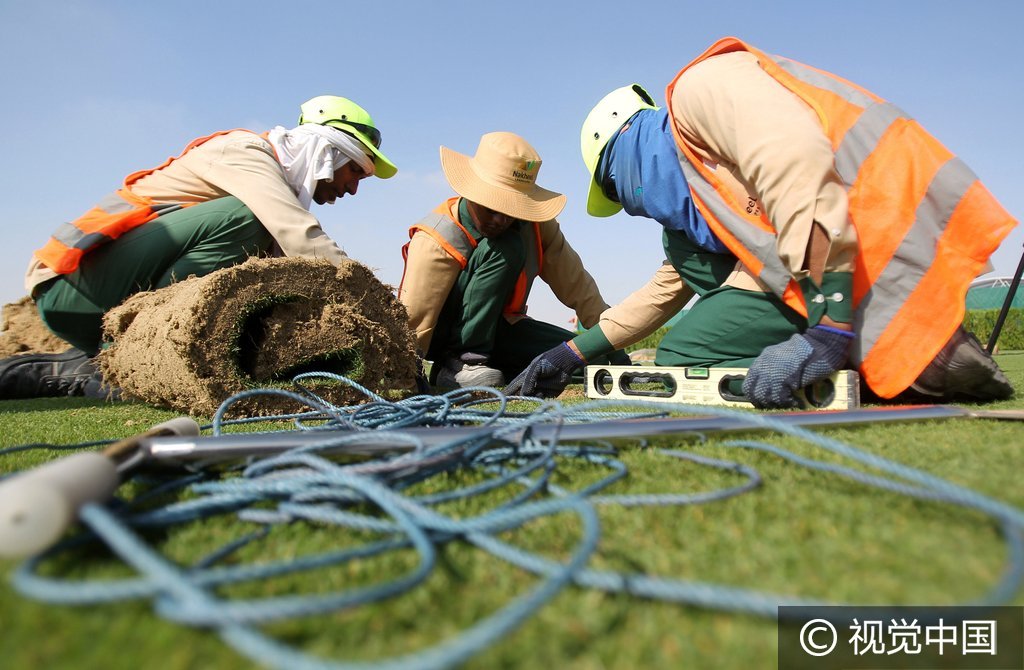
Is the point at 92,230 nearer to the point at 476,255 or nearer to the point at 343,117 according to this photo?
the point at 343,117

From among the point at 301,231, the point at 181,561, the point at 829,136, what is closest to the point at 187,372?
the point at 301,231

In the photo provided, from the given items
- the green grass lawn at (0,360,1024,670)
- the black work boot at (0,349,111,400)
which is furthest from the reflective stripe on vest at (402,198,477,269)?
the green grass lawn at (0,360,1024,670)

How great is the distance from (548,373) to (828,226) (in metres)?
1.28

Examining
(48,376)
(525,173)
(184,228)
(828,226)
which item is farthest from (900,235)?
(48,376)

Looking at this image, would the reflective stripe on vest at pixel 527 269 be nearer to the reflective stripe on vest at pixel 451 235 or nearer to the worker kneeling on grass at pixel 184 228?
the reflective stripe on vest at pixel 451 235

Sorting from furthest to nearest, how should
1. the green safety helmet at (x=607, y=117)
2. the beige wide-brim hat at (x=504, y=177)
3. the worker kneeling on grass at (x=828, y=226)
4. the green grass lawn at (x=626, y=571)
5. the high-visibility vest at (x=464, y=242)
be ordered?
1. the high-visibility vest at (x=464, y=242)
2. the beige wide-brim hat at (x=504, y=177)
3. the green safety helmet at (x=607, y=117)
4. the worker kneeling on grass at (x=828, y=226)
5. the green grass lawn at (x=626, y=571)

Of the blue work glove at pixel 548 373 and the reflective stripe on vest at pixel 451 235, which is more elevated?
the reflective stripe on vest at pixel 451 235

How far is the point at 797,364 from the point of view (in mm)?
1905

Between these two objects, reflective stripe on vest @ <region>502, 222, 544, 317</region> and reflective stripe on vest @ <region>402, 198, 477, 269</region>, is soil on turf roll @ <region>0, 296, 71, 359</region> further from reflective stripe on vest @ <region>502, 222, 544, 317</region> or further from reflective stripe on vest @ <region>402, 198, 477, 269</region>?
reflective stripe on vest @ <region>502, 222, 544, 317</region>

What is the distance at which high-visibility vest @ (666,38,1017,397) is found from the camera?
191cm

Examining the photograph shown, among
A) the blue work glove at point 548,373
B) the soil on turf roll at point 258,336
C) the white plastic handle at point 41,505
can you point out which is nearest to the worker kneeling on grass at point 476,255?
the blue work glove at point 548,373

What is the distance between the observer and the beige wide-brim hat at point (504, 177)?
114 inches

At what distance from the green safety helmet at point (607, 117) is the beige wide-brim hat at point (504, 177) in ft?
0.93

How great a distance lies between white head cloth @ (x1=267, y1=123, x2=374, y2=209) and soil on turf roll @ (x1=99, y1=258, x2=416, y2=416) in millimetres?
846
